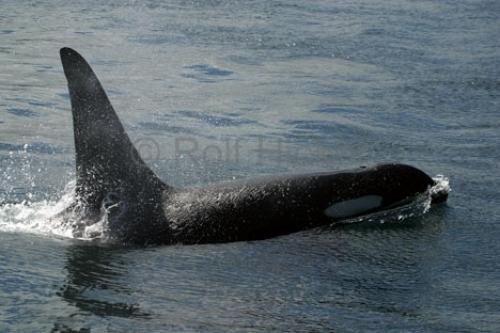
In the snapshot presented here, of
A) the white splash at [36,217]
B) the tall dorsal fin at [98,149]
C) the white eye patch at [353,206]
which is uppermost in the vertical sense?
the tall dorsal fin at [98,149]

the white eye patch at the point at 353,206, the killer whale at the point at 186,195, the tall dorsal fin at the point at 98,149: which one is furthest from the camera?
the tall dorsal fin at the point at 98,149

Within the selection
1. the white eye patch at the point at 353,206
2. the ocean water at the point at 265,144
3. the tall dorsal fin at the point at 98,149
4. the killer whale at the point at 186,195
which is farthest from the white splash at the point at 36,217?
the white eye patch at the point at 353,206

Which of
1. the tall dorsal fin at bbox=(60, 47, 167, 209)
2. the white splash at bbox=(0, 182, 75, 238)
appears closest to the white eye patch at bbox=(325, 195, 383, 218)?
the tall dorsal fin at bbox=(60, 47, 167, 209)

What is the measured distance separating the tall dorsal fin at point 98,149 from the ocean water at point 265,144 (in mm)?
530

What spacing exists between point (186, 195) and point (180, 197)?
0.06 meters

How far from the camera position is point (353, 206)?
8.23m

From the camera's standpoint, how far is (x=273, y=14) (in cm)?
2097

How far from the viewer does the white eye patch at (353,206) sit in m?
8.15

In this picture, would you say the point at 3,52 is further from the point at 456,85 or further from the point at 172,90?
the point at 456,85

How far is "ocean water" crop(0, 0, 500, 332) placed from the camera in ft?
21.3

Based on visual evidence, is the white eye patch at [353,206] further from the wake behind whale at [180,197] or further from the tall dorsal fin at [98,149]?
the tall dorsal fin at [98,149]

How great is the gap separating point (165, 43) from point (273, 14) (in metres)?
3.70

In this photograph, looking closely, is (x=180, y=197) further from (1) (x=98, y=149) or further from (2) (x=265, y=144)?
(2) (x=265, y=144)

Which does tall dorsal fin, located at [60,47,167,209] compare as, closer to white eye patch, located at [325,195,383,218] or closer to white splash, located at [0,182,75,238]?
white splash, located at [0,182,75,238]
